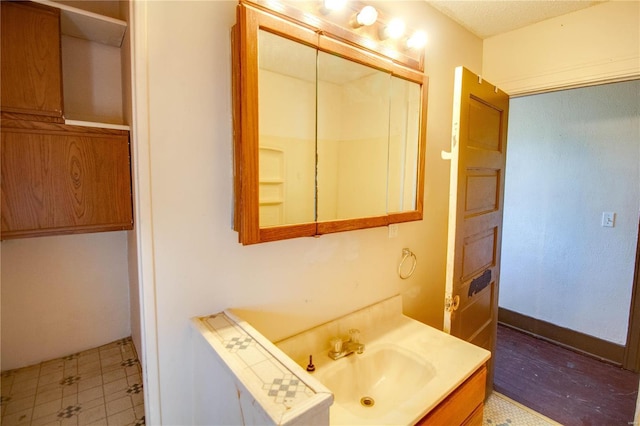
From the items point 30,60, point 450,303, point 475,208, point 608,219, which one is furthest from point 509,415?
point 30,60

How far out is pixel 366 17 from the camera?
121 centimetres

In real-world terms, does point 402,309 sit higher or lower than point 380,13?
lower

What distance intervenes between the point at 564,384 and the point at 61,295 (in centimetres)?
287

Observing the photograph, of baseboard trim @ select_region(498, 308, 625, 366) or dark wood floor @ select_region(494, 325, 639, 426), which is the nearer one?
dark wood floor @ select_region(494, 325, 639, 426)

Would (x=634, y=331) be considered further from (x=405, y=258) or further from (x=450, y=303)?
(x=405, y=258)

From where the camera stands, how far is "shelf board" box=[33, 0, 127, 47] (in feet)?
2.80

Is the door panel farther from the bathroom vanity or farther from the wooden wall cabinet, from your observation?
the wooden wall cabinet

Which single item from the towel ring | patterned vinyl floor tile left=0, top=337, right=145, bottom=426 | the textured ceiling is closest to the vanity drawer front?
the towel ring

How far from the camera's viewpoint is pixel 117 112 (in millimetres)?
1119

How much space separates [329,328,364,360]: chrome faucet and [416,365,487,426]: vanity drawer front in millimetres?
351

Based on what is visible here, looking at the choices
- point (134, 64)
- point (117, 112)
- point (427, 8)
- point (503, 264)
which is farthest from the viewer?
point (503, 264)

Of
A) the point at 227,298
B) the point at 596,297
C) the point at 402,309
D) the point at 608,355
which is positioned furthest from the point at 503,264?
the point at 227,298

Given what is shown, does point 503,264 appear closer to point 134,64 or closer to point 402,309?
point 402,309

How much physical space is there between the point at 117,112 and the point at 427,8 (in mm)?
1496
